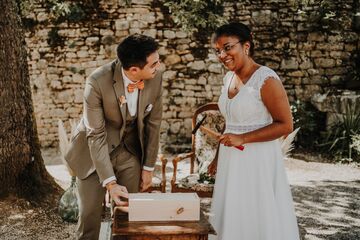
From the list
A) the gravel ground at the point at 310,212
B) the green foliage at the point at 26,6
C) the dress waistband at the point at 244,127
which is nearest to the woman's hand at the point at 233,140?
the dress waistband at the point at 244,127

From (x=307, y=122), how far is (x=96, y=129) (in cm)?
606

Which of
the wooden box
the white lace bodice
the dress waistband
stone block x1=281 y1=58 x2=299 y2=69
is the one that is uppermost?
the white lace bodice

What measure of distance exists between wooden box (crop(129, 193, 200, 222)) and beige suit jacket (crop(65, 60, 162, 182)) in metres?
0.48

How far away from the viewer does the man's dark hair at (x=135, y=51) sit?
2.42 meters

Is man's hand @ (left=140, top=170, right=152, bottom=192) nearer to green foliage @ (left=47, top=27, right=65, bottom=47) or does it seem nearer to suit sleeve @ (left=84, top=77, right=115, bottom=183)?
suit sleeve @ (left=84, top=77, right=115, bottom=183)

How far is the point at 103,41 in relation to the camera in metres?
8.16

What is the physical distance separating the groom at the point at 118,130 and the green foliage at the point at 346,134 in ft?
17.6

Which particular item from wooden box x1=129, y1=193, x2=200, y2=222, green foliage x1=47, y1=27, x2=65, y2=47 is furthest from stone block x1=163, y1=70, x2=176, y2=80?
wooden box x1=129, y1=193, x2=200, y2=222

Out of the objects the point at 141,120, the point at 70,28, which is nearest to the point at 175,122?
the point at 70,28

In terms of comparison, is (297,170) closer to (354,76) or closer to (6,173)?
(354,76)

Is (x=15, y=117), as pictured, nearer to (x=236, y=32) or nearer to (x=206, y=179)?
(x=206, y=179)

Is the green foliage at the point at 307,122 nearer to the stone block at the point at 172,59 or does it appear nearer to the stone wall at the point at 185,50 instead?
the stone wall at the point at 185,50

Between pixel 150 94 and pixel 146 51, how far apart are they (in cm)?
37

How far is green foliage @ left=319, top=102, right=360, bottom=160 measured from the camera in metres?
7.36
